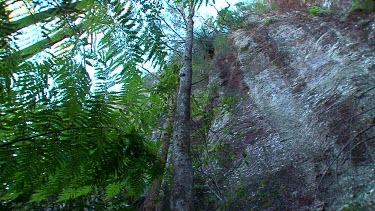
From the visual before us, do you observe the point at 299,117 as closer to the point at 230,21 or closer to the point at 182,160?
the point at 182,160

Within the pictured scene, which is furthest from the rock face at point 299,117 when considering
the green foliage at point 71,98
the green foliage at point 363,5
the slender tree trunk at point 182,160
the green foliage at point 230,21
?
the green foliage at point 71,98

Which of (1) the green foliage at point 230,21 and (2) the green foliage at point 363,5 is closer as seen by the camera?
(2) the green foliage at point 363,5

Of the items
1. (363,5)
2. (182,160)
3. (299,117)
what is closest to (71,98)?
(182,160)

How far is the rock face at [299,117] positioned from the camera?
209 inches

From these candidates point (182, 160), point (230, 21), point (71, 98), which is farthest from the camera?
point (230, 21)

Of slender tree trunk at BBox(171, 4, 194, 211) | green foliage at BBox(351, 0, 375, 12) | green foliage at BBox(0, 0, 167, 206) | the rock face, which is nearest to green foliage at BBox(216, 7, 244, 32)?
the rock face

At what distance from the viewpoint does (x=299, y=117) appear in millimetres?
7270

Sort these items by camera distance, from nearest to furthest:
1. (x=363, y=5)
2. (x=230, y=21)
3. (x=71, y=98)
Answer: (x=71, y=98)
(x=363, y=5)
(x=230, y=21)

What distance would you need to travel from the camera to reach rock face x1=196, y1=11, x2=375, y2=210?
5.31m

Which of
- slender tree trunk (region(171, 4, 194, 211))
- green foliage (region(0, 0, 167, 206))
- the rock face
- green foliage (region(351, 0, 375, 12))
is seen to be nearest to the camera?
green foliage (region(0, 0, 167, 206))

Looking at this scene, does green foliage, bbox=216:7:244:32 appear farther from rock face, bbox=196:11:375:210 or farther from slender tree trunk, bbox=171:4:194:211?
slender tree trunk, bbox=171:4:194:211

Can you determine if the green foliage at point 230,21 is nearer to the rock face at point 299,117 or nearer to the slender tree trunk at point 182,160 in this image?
the rock face at point 299,117

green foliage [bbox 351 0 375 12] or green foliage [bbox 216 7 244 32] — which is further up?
green foliage [bbox 216 7 244 32]

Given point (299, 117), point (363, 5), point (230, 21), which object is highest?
point (230, 21)
